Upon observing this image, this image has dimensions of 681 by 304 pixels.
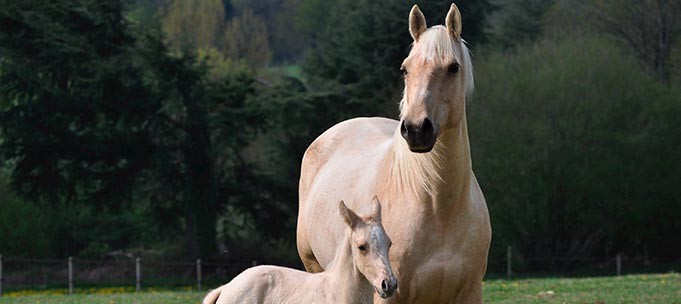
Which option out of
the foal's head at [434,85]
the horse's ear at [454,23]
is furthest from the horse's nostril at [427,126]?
the horse's ear at [454,23]

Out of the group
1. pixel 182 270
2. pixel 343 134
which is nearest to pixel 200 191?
pixel 182 270

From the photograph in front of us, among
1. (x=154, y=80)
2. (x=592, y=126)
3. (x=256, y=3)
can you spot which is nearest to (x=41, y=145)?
(x=154, y=80)

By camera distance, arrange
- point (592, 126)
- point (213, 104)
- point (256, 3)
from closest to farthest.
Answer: point (592, 126) → point (213, 104) → point (256, 3)

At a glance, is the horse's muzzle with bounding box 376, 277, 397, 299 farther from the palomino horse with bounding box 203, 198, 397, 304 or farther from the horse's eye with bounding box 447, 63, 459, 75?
the horse's eye with bounding box 447, 63, 459, 75

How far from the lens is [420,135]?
20.2ft

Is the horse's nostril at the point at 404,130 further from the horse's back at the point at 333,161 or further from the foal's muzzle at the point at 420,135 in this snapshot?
the horse's back at the point at 333,161

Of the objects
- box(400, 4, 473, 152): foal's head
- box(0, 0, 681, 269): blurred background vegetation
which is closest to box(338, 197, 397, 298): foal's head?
box(400, 4, 473, 152): foal's head

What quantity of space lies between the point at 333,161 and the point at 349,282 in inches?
98.7

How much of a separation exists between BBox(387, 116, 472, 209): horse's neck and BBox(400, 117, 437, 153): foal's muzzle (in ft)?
1.56

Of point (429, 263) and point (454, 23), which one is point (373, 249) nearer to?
point (429, 263)

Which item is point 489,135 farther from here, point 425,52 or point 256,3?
point 256,3

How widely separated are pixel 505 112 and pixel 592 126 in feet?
7.91

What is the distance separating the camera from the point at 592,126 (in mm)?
30281

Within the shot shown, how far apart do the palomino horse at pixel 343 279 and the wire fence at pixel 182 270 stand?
20754 millimetres
